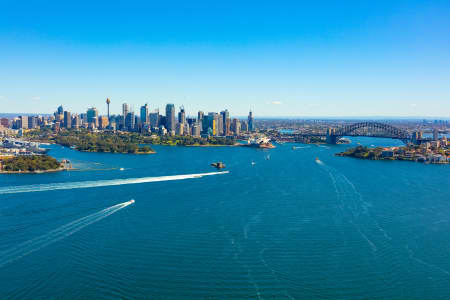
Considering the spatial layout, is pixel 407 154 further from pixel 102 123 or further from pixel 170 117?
pixel 102 123

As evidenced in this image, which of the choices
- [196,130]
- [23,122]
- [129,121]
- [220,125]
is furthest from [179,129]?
[23,122]

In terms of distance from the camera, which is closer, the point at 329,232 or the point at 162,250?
the point at 162,250

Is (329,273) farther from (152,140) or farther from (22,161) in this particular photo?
(152,140)

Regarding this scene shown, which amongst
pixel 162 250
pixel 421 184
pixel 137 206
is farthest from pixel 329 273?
pixel 421 184

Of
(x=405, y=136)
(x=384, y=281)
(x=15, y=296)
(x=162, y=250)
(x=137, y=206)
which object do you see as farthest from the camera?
(x=405, y=136)

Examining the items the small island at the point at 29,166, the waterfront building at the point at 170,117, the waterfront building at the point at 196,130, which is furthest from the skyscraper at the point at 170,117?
the small island at the point at 29,166

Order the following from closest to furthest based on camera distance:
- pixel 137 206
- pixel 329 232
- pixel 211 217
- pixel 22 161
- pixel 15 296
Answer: pixel 15 296 < pixel 329 232 < pixel 211 217 < pixel 137 206 < pixel 22 161

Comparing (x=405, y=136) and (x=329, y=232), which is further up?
(x=405, y=136)
